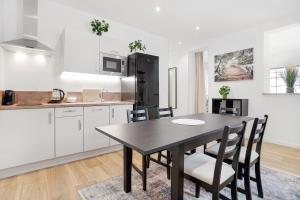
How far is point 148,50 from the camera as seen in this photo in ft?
14.3

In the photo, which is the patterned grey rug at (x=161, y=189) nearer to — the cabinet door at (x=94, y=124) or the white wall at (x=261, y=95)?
the cabinet door at (x=94, y=124)

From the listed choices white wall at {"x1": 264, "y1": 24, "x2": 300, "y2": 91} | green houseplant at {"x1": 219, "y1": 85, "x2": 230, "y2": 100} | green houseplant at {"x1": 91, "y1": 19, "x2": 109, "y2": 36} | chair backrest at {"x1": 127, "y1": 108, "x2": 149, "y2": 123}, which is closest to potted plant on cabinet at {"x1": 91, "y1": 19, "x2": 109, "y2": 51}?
green houseplant at {"x1": 91, "y1": 19, "x2": 109, "y2": 36}

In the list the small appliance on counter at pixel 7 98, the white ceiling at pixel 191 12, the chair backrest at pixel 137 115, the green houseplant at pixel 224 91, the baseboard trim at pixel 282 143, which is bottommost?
the baseboard trim at pixel 282 143

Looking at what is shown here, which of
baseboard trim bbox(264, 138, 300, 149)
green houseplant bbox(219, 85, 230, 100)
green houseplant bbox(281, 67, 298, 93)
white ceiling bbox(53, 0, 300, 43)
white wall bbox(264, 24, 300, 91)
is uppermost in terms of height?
white ceiling bbox(53, 0, 300, 43)

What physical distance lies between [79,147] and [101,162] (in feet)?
1.45

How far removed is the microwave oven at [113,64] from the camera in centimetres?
321

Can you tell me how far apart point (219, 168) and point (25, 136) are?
2439 millimetres

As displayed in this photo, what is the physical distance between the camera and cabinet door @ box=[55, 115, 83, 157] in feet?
8.16

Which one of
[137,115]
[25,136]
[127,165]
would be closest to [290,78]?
[137,115]

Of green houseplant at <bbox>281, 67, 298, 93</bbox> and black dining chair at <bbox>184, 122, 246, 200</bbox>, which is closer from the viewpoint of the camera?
black dining chair at <bbox>184, 122, 246, 200</bbox>

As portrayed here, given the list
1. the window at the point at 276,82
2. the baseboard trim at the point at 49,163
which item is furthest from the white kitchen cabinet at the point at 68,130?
the window at the point at 276,82

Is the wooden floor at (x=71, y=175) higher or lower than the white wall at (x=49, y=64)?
lower

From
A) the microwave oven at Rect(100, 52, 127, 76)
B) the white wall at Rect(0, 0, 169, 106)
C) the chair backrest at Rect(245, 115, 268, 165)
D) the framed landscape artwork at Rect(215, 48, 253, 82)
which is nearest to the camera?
the chair backrest at Rect(245, 115, 268, 165)

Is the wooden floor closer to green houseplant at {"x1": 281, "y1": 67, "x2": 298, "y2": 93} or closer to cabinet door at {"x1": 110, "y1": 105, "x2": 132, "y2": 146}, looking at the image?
cabinet door at {"x1": 110, "y1": 105, "x2": 132, "y2": 146}
